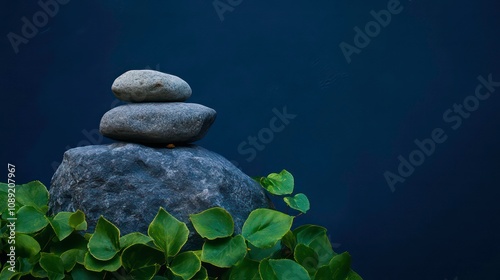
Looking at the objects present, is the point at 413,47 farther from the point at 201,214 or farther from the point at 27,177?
the point at 27,177

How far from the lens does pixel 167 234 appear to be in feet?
5.15

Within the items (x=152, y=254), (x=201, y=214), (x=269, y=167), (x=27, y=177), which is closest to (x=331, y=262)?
(x=201, y=214)

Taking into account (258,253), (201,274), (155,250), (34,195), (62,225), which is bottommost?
(258,253)

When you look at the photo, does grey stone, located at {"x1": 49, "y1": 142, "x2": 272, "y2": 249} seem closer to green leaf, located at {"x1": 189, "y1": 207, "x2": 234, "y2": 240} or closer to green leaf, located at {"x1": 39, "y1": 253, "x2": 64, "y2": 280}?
green leaf, located at {"x1": 189, "y1": 207, "x2": 234, "y2": 240}

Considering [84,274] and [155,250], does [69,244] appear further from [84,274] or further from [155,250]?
[155,250]

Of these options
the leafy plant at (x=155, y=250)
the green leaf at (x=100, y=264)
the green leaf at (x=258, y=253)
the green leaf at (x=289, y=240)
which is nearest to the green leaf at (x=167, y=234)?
the leafy plant at (x=155, y=250)

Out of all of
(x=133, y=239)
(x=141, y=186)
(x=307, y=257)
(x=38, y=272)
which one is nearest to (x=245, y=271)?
(x=307, y=257)

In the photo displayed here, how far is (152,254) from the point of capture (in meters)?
1.56

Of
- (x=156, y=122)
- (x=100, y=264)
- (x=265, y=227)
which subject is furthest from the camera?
(x=156, y=122)

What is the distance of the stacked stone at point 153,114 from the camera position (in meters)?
1.89

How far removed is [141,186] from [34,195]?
1.10 feet

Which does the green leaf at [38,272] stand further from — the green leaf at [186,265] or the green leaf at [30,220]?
the green leaf at [186,265]

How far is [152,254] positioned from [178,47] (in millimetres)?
1237

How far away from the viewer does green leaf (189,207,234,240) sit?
1.59 m
